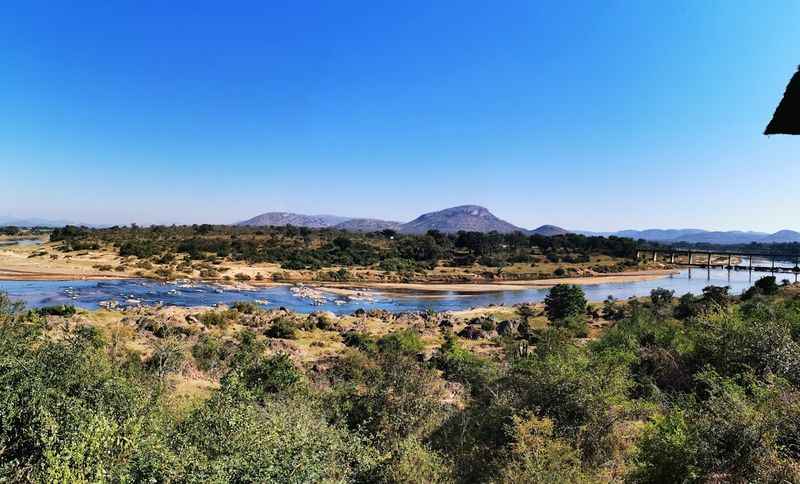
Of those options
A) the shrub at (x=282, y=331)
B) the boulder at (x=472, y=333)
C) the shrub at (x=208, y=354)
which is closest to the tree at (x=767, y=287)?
the boulder at (x=472, y=333)

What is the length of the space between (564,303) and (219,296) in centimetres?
4515

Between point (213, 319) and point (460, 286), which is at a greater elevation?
point (213, 319)

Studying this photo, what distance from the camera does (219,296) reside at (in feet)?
210

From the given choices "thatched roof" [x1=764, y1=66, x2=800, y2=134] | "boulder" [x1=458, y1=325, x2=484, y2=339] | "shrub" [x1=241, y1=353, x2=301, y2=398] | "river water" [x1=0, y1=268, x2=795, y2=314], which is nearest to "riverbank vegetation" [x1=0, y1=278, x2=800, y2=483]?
"shrub" [x1=241, y1=353, x2=301, y2=398]

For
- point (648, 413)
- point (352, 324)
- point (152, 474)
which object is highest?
point (152, 474)

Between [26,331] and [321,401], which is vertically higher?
[26,331]

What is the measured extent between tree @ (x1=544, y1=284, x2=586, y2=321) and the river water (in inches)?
575

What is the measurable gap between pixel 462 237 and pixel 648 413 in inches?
4928

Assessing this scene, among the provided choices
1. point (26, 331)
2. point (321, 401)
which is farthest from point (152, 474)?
point (26, 331)

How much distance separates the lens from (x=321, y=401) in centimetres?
Answer: 1858

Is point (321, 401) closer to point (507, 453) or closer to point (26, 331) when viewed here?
point (507, 453)

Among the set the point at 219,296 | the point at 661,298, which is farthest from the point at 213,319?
the point at 661,298

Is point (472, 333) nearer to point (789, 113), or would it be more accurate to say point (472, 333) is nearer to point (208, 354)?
point (208, 354)

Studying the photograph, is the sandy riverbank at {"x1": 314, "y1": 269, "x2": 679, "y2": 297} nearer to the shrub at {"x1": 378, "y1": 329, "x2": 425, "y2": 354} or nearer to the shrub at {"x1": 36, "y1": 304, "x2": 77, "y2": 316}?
the shrub at {"x1": 378, "y1": 329, "x2": 425, "y2": 354}
